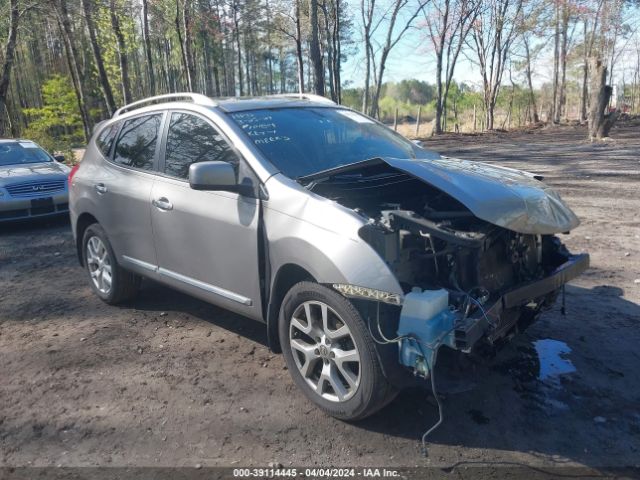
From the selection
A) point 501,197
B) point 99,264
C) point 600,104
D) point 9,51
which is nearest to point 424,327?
point 501,197

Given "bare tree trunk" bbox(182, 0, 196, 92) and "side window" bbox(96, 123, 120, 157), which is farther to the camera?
"bare tree trunk" bbox(182, 0, 196, 92)

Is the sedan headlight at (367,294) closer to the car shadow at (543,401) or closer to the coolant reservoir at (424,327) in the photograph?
the coolant reservoir at (424,327)

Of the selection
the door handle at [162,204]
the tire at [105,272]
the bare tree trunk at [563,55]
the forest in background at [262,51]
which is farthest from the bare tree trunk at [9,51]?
the bare tree trunk at [563,55]

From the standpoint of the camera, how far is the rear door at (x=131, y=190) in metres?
4.54

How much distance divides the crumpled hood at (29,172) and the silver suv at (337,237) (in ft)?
17.3

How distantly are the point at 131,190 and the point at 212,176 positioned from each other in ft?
4.91

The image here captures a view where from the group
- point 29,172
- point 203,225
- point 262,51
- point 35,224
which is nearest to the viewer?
point 203,225

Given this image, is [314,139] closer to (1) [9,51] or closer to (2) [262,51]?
(1) [9,51]

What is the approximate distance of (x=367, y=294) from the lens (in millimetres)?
2922

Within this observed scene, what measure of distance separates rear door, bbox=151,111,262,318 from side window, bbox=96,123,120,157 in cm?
106

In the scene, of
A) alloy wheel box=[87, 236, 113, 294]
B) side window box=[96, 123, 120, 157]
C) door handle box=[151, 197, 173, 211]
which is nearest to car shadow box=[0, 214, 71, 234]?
alloy wheel box=[87, 236, 113, 294]

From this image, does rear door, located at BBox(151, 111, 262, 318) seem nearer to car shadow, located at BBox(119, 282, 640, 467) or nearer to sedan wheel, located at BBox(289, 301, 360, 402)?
sedan wheel, located at BBox(289, 301, 360, 402)

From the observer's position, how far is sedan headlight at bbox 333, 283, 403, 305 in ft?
9.36

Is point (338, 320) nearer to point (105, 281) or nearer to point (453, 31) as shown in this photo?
point (105, 281)
